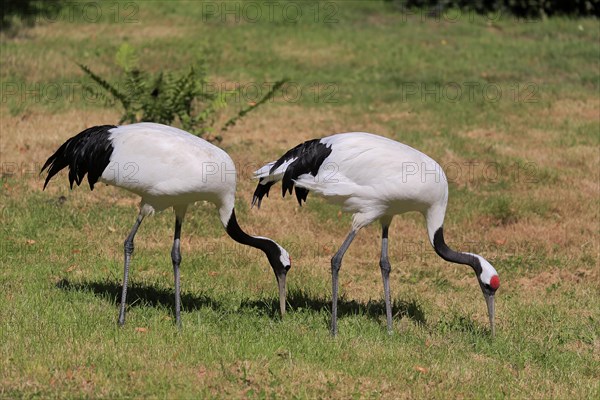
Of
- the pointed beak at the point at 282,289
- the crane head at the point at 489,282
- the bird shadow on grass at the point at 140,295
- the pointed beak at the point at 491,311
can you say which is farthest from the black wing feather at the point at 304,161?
the pointed beak at the point at 491,311

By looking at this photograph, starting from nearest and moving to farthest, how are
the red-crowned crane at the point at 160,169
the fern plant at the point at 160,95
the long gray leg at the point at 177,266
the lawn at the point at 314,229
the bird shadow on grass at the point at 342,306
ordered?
the lawn at the point at 314,229 → the red-crowned crane at the point at 160,169 → the long gray leg at the point at 177,266 → the bird shadow on grass at the point at 342,306 → the fern plant at the point at 160,95

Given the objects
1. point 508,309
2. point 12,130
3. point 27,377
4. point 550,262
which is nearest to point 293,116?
point 12,130

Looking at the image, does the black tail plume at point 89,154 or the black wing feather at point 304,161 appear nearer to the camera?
the black tail plume at point 89,154

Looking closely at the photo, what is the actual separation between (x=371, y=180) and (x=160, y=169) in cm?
165

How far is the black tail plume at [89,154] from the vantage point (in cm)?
752

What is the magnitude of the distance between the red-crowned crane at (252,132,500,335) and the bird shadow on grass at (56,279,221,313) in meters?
1.24

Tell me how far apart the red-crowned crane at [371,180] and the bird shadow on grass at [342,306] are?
1.56 ft

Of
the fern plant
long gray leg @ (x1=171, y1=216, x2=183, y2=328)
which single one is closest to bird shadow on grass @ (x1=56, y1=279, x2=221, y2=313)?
long gray leg @ (x1=171, y1=216, x2=183, y2=328)

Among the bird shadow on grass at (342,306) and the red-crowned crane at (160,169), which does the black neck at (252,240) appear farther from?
the bird shadow on grass at (342,306)

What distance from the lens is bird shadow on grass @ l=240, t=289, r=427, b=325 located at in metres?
8.08

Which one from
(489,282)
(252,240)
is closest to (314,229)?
(252,240)

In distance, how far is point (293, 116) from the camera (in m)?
14.7

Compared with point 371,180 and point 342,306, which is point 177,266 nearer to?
point 342,306

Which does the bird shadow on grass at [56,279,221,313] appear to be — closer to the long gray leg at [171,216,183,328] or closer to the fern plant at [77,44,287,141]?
the long gray leg at [171,216,183,328]
